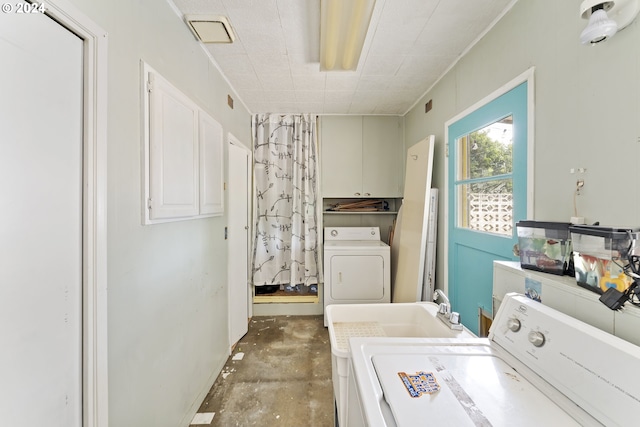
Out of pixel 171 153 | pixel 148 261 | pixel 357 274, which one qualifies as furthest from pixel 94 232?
pixel 357 274

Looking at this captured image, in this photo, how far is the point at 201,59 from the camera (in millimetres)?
1709

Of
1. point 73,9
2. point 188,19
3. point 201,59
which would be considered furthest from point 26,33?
point 201,59

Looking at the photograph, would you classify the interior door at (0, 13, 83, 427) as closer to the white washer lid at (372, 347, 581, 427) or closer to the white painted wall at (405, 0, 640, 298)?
the white washer lid at (372, 347, 581, 427)

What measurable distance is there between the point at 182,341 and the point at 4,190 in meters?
1.19

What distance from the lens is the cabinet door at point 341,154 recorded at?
10.1 feet

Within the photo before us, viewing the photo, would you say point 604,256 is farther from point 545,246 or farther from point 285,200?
point 285,200

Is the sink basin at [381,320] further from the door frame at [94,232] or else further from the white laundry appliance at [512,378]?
the door frame at [94,232]

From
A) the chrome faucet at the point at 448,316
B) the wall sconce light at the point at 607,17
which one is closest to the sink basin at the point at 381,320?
the chrome faucet at the point at 448,316

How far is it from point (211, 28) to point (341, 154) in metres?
1.87

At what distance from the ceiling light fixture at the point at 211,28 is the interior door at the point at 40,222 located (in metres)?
0.82

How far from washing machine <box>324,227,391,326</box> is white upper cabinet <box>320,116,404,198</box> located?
723 millimetres

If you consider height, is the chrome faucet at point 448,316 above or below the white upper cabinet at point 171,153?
Result: below

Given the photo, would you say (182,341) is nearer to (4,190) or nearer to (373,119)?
(4,190)

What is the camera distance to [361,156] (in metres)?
3.10
